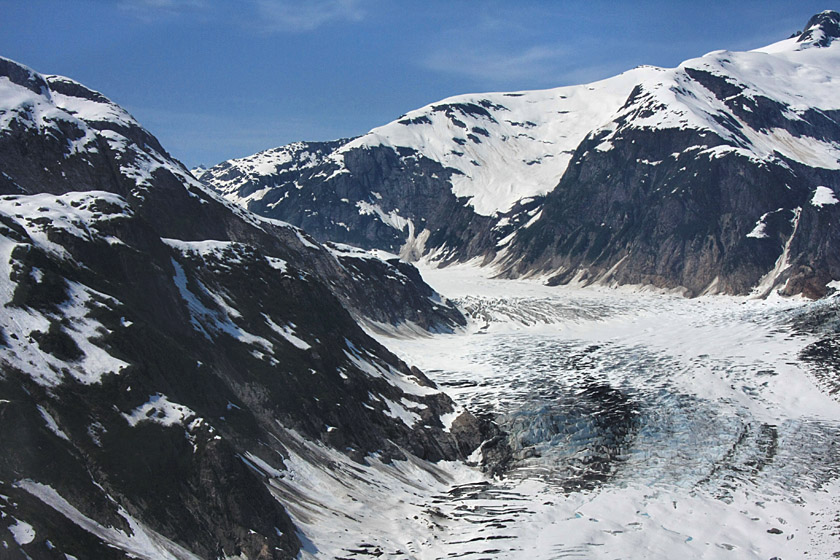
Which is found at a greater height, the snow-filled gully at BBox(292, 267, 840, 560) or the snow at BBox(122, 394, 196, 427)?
the snow at BBox(122, 394, 196, 427)

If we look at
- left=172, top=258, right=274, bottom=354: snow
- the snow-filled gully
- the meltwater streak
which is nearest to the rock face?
left=172, top=258, right=274, bottom=354: snow

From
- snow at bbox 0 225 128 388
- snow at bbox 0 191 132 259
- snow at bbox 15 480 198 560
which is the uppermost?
snow at bbox 0 191 132 259

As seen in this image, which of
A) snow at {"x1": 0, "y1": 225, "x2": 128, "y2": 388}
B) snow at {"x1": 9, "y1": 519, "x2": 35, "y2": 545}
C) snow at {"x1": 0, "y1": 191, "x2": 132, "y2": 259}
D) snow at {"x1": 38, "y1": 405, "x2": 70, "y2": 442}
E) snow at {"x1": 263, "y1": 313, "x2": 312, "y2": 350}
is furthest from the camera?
snow at {"x1": 263, "y1": 313, "x2": 312, "y2": 350}

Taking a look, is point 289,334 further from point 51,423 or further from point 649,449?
point 51,423

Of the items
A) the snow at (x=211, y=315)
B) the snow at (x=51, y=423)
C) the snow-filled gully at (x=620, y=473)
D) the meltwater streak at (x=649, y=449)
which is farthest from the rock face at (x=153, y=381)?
the meltwater streak at (x=649, y=449)

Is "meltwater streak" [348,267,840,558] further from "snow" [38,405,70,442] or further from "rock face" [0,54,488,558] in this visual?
"snow" [38,405,70,442]

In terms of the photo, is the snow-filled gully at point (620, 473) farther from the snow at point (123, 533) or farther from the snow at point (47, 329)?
the snow at point (47, 329)

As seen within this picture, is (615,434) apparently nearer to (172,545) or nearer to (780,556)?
(780,556)
